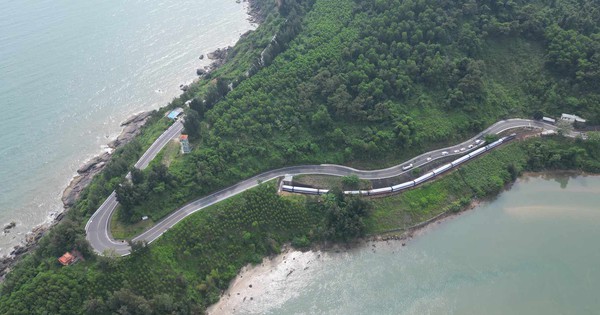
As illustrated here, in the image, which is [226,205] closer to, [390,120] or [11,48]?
[390,120]

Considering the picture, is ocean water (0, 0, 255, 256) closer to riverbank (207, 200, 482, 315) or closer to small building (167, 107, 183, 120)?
small building (167, 107, 183, 120)

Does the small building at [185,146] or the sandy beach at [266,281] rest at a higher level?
the small building at [185,146]

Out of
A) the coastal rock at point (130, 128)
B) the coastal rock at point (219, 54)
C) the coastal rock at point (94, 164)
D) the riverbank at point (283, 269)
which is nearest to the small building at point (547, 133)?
the riverbank at point (283, 269)

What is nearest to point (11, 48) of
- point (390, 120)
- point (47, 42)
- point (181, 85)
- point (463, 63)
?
point (47, 42)

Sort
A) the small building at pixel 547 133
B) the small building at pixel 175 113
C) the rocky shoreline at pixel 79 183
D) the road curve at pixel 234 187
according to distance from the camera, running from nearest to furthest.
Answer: the road curve at pixel 234 187
the rocky shoreline at pixel 79 183
the small building at pixel 547 133
the small building at pixel 175 113

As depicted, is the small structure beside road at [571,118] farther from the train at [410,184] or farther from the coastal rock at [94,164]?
the coastal rock at [94,164]

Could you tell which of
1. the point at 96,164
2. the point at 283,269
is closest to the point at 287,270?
the point at 283,269
